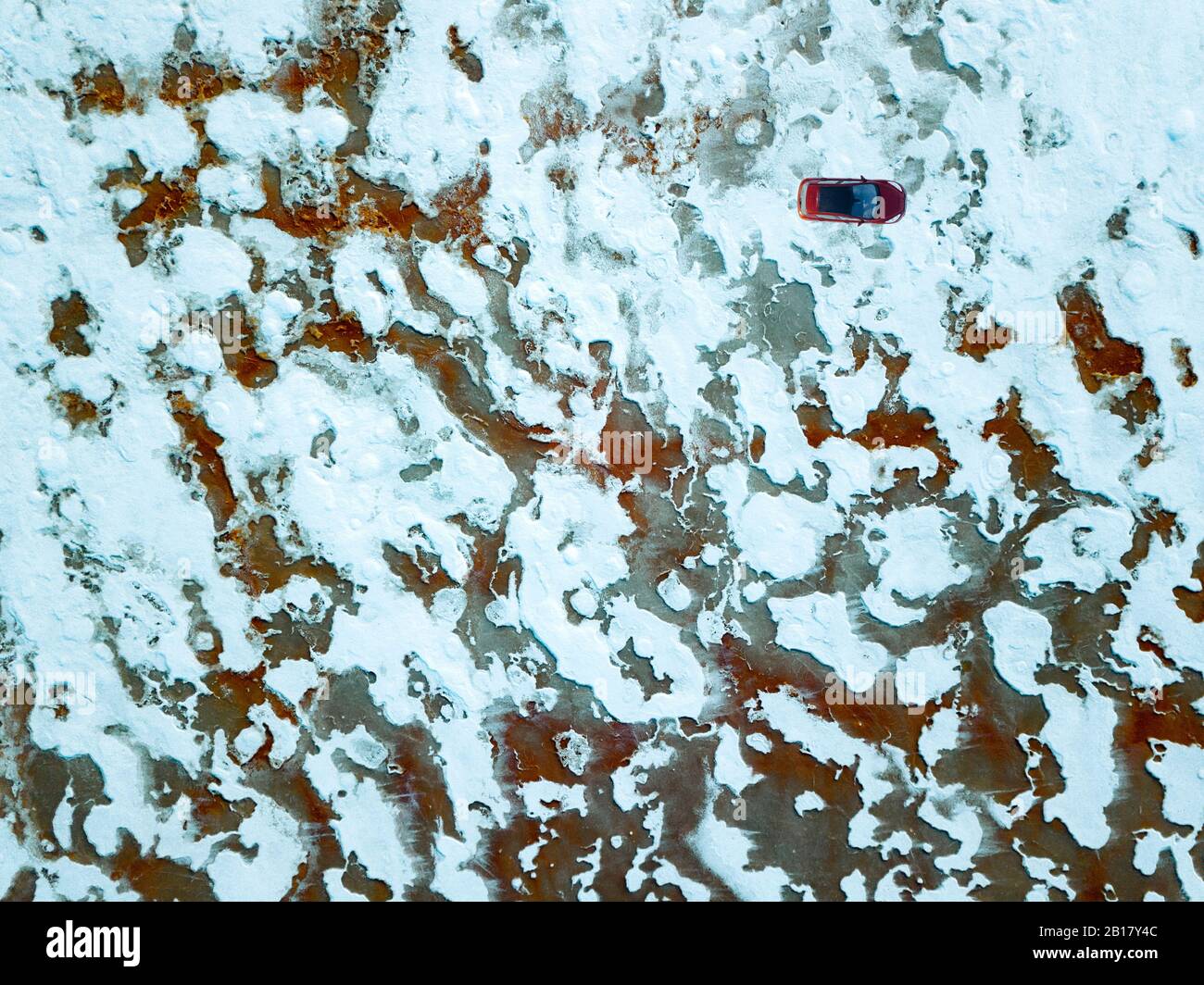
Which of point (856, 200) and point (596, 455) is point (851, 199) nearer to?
point (856, 200)

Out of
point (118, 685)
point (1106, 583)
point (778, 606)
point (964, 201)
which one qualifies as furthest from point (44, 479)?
point (1106, 583)

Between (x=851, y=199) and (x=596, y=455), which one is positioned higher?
(x=851, y=199)

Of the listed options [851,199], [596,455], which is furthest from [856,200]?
[596,455]

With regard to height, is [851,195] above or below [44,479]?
above

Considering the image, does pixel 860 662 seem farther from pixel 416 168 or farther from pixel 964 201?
pixel 416 168
